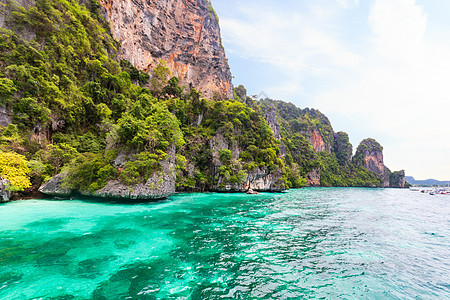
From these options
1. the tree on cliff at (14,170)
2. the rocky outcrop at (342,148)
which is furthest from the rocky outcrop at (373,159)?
the tree on cliff at (14,170)

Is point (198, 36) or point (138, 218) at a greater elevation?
point (198, 36)

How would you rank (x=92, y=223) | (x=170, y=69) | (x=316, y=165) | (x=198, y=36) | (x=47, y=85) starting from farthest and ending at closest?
(x=316, y=165)
(x=198, y=36)
(x=170, y=69)
(x=47, y=85)
(x=92, y=223)

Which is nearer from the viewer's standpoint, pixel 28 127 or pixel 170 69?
pixel 28 127

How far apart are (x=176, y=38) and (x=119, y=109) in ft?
95.3

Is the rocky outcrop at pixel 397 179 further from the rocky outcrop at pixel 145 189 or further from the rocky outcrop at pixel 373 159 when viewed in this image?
the rocky outcrop at pixel 145 189

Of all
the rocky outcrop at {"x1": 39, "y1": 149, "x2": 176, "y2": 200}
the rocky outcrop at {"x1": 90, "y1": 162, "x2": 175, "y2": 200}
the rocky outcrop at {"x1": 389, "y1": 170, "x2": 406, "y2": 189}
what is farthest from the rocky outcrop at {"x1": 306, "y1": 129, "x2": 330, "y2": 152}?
the rocky outcrop at {"x1": 39, "y1": 149, "x2": 176, "y2": 200}

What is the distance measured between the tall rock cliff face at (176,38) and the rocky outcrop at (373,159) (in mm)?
85825

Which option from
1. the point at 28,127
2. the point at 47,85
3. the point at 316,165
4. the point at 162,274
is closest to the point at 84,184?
the point at 28,127

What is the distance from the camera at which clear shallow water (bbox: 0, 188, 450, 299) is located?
4.13 metres

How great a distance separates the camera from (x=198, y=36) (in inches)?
1786

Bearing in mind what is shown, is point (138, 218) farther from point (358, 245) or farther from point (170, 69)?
point (170, 69)

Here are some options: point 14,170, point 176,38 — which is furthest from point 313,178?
point 14,170

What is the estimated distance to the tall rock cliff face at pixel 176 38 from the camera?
1293 inches

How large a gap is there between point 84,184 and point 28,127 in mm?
7147
